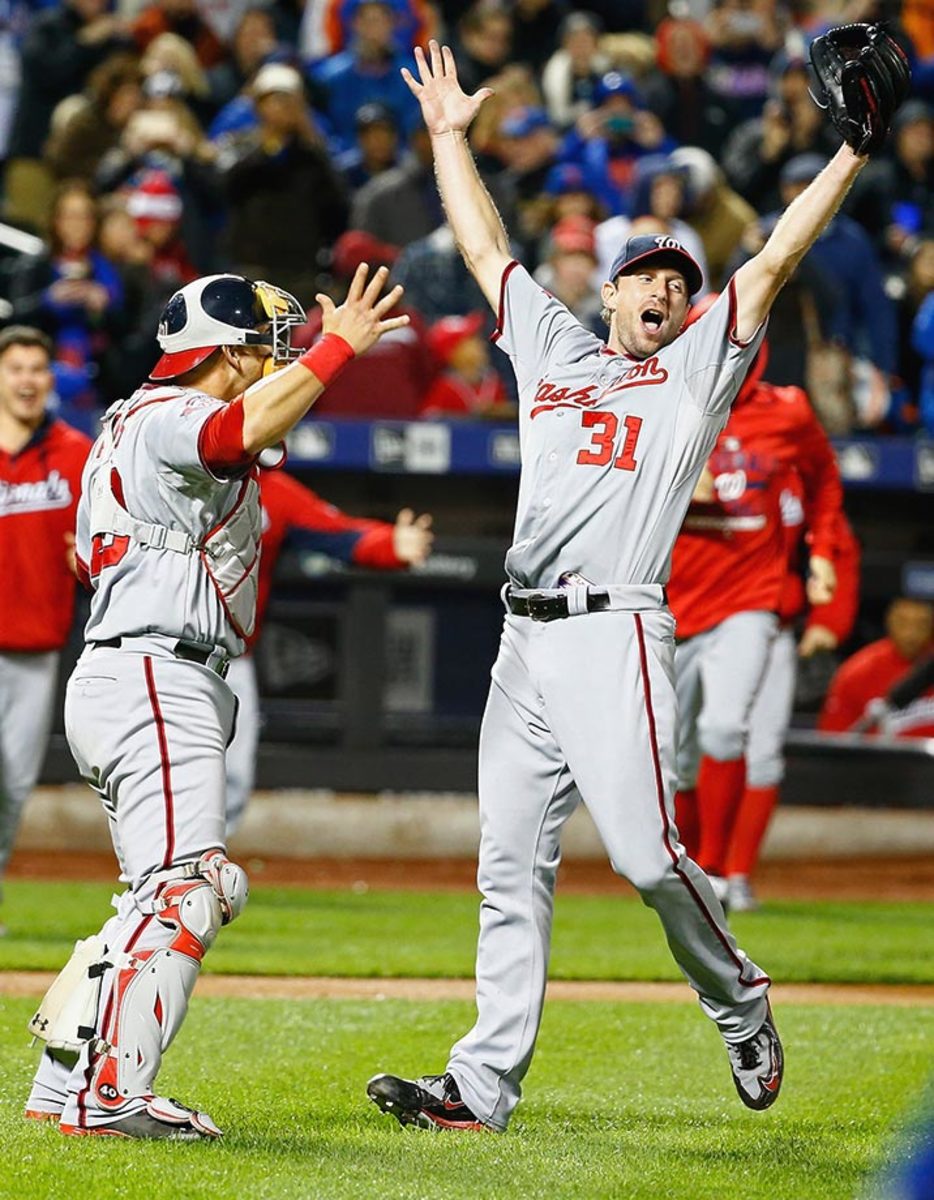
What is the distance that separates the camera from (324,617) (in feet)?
38.9

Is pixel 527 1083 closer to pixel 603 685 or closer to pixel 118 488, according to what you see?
pixel 603 685

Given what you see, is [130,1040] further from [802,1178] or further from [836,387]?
[836,387]

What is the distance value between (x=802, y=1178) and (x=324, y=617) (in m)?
7.50

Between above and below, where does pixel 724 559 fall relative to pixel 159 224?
below

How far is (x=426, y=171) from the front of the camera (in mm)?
13883

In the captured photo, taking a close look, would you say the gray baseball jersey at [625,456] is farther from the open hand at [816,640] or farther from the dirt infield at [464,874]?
the dirt infield at [464,874]

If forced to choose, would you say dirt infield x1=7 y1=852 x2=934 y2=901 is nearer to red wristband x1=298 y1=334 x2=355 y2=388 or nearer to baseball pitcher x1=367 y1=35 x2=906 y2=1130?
baseball pitcher x1=367 y1=35 x2=906 y2=1130

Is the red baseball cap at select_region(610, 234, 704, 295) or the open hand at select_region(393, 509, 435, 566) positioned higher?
the red baseball cap at select_region(610, 234, 704, 295)

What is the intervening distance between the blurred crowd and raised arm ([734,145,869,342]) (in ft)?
19.3

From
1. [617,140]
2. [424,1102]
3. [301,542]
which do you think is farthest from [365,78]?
[424,1102]

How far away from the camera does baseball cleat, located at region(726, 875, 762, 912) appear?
9.59m

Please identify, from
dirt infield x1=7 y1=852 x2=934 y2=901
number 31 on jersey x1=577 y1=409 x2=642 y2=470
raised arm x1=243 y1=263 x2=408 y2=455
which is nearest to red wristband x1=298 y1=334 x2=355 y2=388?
raised arm x1=243 y1=263 x2=408 y2=455

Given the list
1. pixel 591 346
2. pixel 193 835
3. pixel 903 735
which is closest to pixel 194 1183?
pixel 193 835

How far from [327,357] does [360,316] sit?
21cm
